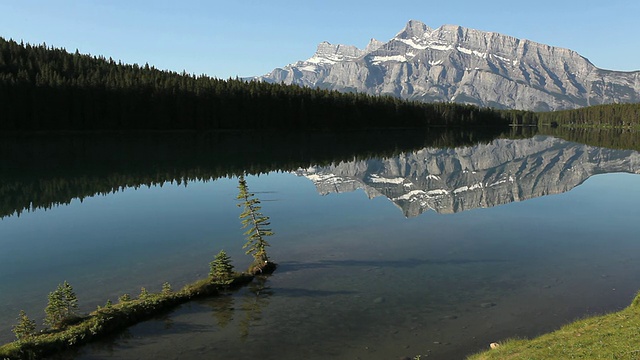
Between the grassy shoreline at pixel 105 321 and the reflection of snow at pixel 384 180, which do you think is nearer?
the grassy shoreline at pixel 105 321

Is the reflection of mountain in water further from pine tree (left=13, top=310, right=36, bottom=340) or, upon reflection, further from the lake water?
pine tree (left=13, top=310, right=36, bottom=340)

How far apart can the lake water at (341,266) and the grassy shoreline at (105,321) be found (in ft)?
1.93

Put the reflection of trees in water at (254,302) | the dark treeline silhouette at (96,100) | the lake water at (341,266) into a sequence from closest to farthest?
the lake water at (341,266)
the reflection of trees in water at (254,302)
the dark treeline silhouette at (96,100)

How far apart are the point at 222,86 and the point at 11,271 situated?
594 ft

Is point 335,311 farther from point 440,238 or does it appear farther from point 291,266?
point 440,238

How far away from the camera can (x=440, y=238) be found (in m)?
36.1

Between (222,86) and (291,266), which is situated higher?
(222,86)

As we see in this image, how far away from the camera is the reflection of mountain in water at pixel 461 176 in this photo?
5772 centimetres

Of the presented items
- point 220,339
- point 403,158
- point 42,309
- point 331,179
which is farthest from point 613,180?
point 42,309

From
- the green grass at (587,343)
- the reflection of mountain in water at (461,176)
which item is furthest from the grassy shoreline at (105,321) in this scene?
the reflection of mountain in water at (461,176)

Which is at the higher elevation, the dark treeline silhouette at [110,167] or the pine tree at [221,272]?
the dark treeline silhouette at [110,167]

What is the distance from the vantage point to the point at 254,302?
2231 centimetres

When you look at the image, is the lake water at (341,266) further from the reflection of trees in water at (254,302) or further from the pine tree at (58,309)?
the pine tree at (58,309)

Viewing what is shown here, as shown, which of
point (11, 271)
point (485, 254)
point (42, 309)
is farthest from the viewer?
point (485, 254)
